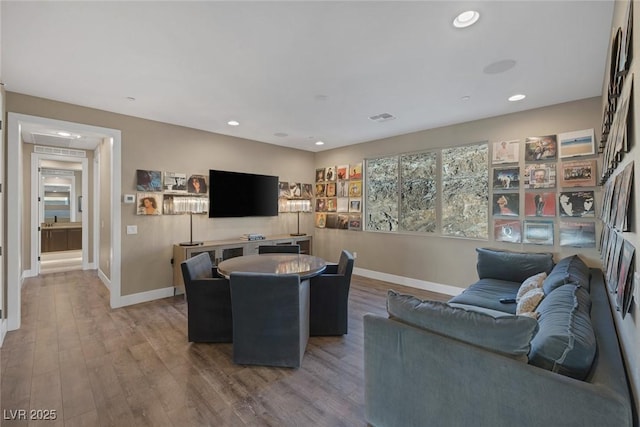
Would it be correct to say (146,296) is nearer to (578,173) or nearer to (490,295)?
(490,295)

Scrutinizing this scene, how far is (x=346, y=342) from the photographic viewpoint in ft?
9.91

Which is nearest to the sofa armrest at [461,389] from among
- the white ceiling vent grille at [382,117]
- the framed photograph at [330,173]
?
the white ceiling vent grille at [382,117]

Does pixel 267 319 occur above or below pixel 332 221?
below

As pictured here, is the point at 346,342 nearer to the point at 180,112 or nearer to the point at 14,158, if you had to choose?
the point at 180,112

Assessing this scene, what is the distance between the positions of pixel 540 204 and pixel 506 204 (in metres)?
0.38

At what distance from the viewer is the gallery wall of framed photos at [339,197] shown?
19.6 feet

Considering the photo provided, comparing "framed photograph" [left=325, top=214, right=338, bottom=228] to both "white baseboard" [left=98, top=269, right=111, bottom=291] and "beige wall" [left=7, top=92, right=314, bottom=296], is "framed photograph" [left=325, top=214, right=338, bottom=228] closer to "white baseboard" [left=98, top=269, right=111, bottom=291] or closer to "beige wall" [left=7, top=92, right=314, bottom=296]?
"beige wall" [left=7, top=92, right=314, bottom=296]

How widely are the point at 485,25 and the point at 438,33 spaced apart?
316mm

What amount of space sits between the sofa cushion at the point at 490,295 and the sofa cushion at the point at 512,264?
10 cm

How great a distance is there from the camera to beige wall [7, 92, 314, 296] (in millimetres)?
3900

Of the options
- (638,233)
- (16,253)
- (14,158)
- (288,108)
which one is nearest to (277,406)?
(638,233)

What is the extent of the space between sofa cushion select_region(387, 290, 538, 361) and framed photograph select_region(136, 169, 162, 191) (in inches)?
161

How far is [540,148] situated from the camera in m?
3.80

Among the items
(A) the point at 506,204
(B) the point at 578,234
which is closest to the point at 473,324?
(B) the point at 578,234
